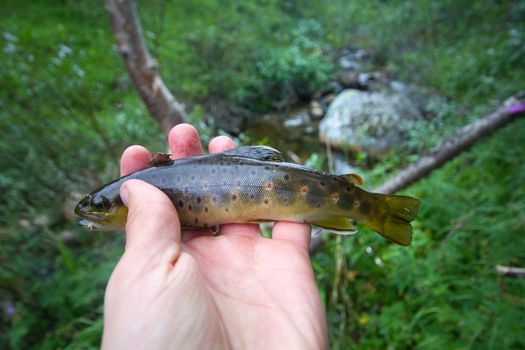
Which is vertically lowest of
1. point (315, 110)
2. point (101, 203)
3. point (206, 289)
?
point (315, 110)

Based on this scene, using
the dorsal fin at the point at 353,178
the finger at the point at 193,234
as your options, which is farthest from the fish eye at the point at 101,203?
the dorsal fin at the point at 353,178

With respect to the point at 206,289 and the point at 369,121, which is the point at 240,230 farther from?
the point at 369,121

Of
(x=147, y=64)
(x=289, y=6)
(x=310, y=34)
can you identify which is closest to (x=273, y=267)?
(x=147, y=64)

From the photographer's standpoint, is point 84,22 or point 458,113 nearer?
point 458,113

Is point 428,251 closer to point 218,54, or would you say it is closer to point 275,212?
point 275,212

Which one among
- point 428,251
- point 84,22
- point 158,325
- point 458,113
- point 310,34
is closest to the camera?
point 158,325

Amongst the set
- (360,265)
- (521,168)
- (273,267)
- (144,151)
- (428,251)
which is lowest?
(360,265)

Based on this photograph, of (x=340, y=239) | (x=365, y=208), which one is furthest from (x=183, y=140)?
(x=340, y=239)
